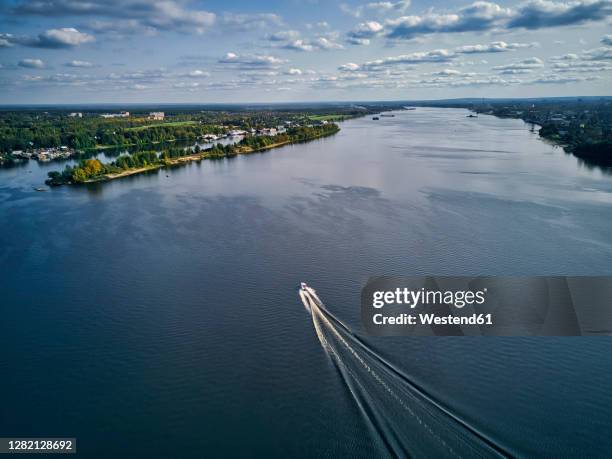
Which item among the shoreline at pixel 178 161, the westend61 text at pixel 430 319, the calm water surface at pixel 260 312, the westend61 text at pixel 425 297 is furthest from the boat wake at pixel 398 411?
the shoreline at pixel 178 161

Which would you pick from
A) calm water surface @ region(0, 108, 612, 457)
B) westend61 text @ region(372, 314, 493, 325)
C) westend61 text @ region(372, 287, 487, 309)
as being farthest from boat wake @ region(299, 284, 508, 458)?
westend61 text @ region(372, 287, 487, 309)

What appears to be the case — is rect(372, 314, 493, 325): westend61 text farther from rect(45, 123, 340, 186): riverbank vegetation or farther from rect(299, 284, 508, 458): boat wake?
rect(45, 123, 340, 186): riverbank vegetation

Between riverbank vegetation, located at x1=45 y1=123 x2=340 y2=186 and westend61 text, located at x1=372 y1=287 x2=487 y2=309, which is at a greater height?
riverbank vegetation, located at x1=45 y1=123 x2=340 y2=186

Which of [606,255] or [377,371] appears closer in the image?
[377,371]

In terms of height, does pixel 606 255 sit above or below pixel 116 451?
above

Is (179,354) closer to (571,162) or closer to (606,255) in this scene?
(606,255)

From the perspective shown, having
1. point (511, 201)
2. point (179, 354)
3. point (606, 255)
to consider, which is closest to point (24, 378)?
point (179, 354)

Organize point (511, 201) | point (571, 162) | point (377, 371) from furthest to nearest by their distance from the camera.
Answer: point (571, 162), point (511, 201), point (377, 371)
